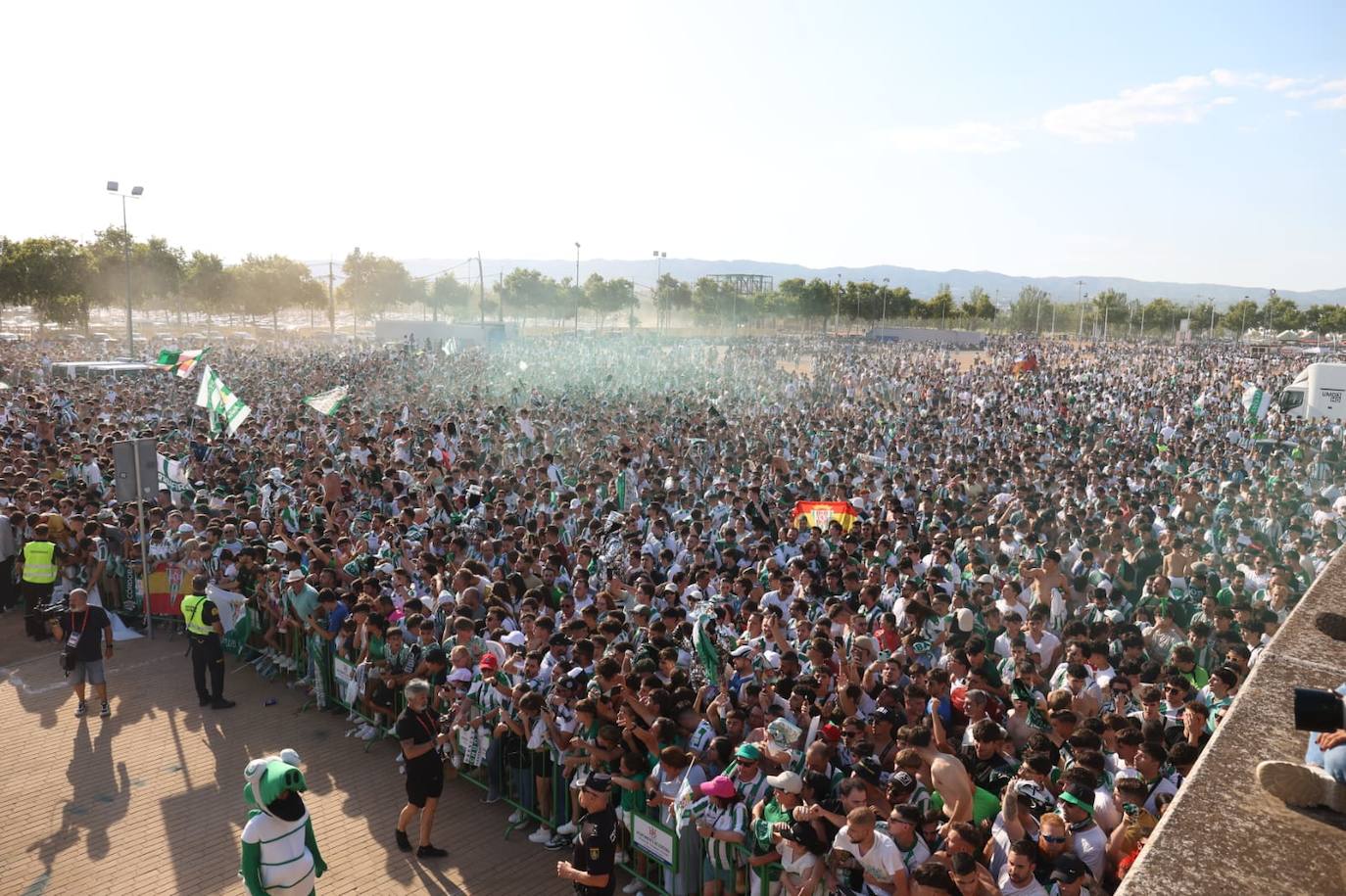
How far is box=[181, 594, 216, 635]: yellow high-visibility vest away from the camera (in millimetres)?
8891

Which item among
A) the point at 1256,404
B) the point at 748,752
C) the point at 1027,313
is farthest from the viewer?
the point at 1027,313

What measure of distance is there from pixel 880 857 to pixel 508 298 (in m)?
95.8

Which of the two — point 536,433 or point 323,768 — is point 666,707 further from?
point 536,433

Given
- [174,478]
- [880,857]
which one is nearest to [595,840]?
[880,857]

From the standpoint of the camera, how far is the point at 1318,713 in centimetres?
203

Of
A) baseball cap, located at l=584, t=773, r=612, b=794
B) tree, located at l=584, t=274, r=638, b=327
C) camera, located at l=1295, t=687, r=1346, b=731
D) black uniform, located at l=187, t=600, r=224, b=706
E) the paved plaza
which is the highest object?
tree, located at l=584, t=274, r=638, b=327

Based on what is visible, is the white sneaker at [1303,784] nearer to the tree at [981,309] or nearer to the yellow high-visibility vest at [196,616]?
the yellow high-visibility vest at [196,616]

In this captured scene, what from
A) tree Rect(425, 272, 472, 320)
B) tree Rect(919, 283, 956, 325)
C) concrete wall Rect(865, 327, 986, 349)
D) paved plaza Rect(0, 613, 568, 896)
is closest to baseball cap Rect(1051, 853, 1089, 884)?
paved plaza Rect(0, 613, 568, 896)

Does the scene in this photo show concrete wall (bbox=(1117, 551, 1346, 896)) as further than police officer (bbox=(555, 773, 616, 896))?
No

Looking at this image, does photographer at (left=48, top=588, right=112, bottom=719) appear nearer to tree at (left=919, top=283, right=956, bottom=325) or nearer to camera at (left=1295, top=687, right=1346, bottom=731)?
camera at (left=1295, top=687, right=1346, bottom=731)

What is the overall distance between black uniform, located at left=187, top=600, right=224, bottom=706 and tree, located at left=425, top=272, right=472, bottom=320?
87017 millimetres

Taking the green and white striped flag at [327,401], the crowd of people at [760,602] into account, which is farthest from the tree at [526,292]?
the green and white striped flag at [327,401]

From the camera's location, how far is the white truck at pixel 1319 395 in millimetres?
23984

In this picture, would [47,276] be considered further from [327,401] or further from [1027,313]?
[1027,313]
